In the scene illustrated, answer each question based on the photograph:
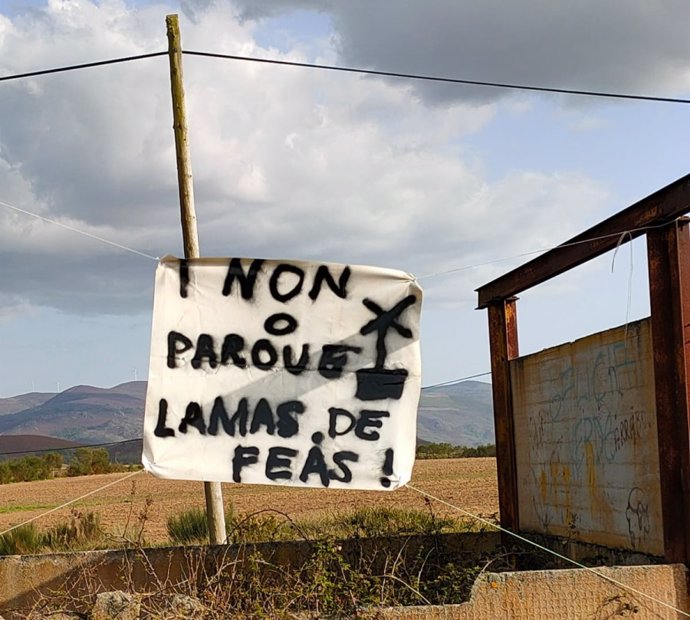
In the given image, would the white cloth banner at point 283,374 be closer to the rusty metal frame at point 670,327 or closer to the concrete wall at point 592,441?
the rusty metal frame at point 670,327

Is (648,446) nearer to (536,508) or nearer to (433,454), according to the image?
(536,508)

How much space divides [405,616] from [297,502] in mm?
24711

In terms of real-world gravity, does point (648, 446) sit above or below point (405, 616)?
above

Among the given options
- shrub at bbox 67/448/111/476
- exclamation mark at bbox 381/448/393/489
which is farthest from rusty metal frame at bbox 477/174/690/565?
shrub at bbox 67/448/111/476

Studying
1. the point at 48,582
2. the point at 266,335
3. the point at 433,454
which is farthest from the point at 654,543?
the point at 433,454

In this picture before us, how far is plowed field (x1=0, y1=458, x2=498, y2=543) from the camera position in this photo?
2409cm

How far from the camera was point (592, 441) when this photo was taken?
7.97 meters

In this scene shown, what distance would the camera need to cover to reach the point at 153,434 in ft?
19.0

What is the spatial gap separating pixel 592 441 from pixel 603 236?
178 cm

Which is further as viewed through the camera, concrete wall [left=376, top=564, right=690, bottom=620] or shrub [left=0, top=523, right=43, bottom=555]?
shrub [left=0, top=523, right=43, bottom=555]

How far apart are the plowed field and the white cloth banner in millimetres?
13020

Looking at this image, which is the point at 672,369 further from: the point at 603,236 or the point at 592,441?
the point at 592,441

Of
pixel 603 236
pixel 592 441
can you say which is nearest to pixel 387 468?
pixel 603 236

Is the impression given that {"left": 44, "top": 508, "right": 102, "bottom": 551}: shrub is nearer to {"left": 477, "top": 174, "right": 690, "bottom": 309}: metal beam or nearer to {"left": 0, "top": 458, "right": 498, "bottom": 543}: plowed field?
{"left": 0, "top": 458, "right": 498, "bottom": 543}: plowed field
